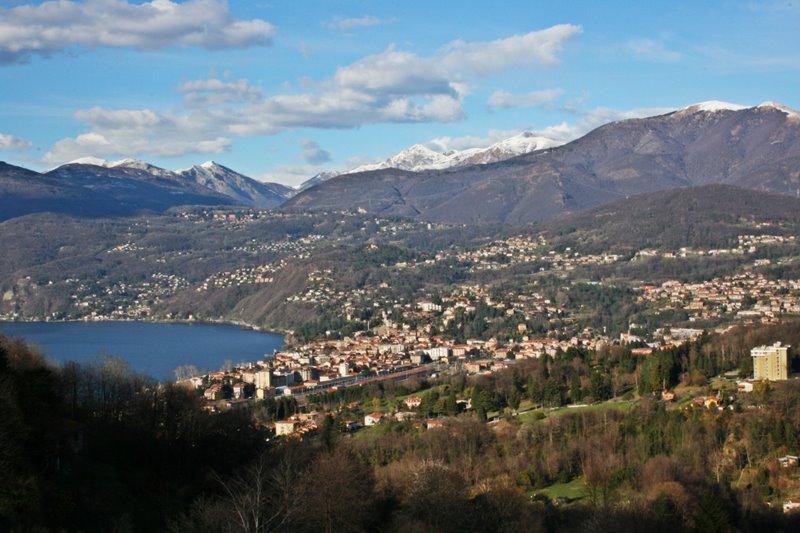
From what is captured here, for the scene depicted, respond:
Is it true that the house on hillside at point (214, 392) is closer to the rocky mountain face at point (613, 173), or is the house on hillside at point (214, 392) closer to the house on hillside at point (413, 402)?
the house on hillside at point (413, 402)

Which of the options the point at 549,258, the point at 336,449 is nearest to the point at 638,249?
the point at 549,258

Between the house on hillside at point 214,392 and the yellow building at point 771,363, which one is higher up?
the yellow building at point 771,363

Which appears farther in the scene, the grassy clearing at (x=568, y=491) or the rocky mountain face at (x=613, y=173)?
the rocky mountain face at (x=613, y=173)

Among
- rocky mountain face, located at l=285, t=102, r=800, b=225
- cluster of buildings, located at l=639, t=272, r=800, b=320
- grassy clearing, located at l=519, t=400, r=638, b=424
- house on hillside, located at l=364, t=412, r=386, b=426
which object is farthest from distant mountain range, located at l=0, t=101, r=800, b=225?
house on hillside, located at l=364, t=412, r=386, b=426

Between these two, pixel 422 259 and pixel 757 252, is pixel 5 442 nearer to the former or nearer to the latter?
pixel 757 252

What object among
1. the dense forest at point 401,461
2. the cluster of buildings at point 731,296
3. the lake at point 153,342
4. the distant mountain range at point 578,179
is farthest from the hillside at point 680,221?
the dense forest at point 401,461
